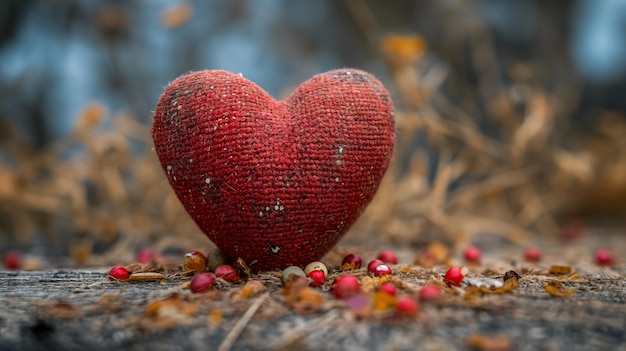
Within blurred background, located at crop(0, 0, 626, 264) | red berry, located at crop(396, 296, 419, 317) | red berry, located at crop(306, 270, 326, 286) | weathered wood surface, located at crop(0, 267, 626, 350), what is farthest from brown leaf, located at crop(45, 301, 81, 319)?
blurred background, located at crop(0, 0, 626, 264)

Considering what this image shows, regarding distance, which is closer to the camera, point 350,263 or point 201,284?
point 201,284

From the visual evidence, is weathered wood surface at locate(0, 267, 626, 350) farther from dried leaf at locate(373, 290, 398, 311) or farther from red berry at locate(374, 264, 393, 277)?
red berry at locate(374, 264, 393, 277)

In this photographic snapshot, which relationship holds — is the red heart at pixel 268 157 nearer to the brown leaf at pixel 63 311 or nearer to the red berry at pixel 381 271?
the red berry at pixel 381 271

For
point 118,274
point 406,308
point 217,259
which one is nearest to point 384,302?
point 406,308

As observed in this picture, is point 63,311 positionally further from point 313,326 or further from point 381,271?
point 381,271

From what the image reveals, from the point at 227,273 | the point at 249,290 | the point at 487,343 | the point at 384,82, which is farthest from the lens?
the point at 384,82

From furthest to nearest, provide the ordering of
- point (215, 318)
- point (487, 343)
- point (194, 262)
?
A: point (194, 262) → point (215, 318) → point (487, 343)
